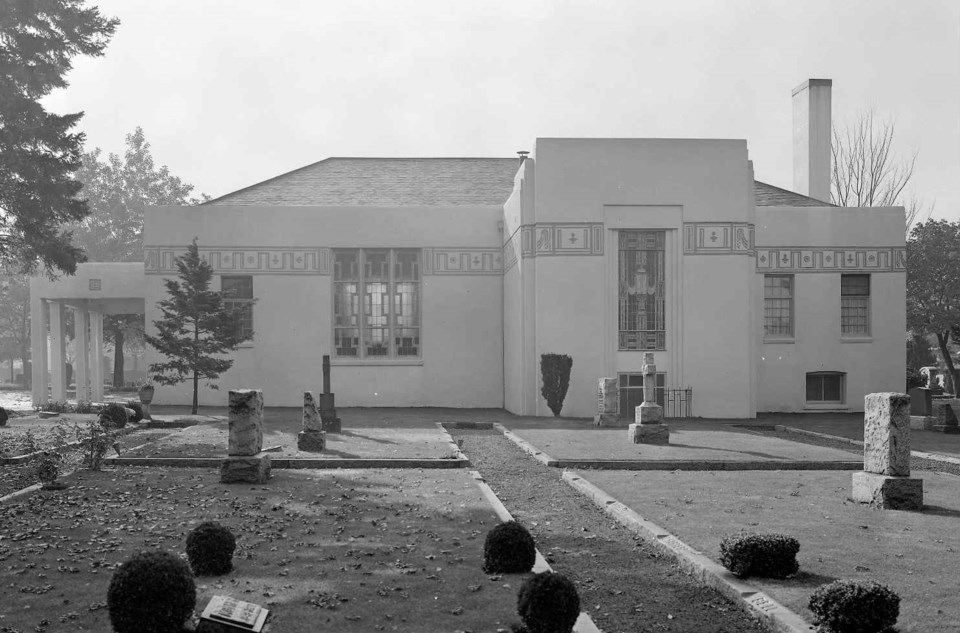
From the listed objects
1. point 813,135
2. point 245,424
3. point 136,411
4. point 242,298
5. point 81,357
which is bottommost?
point 136,411

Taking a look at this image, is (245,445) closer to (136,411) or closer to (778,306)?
(136,411)

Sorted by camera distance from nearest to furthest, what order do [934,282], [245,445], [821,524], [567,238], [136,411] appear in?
[821,524], [245,445], [136,411], [567,238], [934,282]

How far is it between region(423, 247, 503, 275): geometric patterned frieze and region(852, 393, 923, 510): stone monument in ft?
58.8

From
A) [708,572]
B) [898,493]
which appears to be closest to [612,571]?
[708,572]

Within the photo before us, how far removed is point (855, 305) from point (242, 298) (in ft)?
64.5

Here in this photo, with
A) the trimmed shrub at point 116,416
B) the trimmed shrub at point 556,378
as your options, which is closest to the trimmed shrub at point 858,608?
the trimmed shrub at point 116,416

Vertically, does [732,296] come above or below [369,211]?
below

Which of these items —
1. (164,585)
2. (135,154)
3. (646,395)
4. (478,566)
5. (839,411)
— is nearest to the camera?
(164,585)

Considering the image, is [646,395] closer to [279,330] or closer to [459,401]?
[459,401]

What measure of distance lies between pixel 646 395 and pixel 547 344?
591 cm

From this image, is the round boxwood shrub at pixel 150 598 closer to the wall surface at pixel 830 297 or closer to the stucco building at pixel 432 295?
the stucco building at pixel 432 295

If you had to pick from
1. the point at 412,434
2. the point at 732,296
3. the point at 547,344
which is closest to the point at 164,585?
the point at 412,434

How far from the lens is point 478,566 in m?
8.19

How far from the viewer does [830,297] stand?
28.7 m
